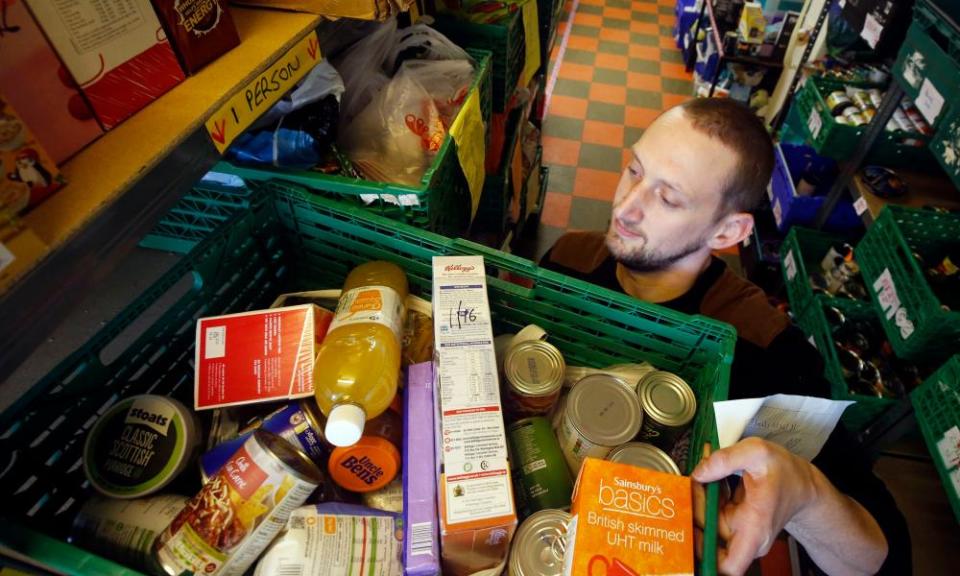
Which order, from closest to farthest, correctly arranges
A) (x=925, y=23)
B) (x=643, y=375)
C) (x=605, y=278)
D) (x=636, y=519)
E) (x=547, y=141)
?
(x=636, y=519)
(x=643, y=375)
(x=605, y=278)
(x=925, y=23)
(x=547, y=141)

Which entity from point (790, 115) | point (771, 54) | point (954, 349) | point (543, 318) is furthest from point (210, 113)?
point (771, 54)

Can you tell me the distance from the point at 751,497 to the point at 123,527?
3.35 ft

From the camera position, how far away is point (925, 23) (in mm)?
1835

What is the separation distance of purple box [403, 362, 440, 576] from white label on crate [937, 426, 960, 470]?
60.1 inches

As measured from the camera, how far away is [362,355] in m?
0.99

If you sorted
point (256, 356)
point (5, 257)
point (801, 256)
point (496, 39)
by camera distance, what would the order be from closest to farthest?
1. point (5, 257)
2. point (256, 356)
3. point (496, 39)
4. point (801, 256)

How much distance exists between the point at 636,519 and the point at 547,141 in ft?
13.5

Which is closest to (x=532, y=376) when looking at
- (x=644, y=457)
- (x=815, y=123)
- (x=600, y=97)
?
(x=644, y=457)

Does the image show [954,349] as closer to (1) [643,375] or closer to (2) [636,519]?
(1) [643,375]

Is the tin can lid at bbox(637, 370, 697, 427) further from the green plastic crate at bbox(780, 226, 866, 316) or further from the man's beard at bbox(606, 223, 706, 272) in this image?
the green plastic crate at bbox(780, 226, 866, 316)

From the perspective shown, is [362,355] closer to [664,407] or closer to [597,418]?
[597,418]

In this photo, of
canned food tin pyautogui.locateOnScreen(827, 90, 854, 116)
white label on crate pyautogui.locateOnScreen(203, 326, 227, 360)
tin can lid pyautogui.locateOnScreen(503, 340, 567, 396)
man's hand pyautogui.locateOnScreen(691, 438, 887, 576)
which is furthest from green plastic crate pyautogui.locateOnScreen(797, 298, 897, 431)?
white label on crate pyautogui.locateOnScreen(203, 326, 227, 360)

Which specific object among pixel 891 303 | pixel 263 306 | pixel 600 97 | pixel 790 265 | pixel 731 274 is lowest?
pixel 600 97

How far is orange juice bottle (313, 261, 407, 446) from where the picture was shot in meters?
0.97
